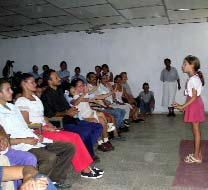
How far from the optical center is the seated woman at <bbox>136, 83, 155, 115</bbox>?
7.87m

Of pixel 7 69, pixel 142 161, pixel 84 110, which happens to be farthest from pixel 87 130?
pixel 7 69

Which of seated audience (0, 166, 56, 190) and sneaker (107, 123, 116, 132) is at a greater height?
seated audience (0, 166, 56, 190)

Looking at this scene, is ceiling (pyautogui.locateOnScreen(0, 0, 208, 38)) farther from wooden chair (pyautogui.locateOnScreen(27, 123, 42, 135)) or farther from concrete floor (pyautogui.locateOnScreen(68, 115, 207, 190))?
wooden chair (pyautogui.locateOnScreen(27, 123, 42, 135))

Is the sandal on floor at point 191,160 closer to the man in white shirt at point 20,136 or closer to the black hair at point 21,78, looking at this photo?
the man in white shirt at point 20,136

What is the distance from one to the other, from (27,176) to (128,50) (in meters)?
7.27

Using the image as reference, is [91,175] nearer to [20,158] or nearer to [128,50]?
[20,158]

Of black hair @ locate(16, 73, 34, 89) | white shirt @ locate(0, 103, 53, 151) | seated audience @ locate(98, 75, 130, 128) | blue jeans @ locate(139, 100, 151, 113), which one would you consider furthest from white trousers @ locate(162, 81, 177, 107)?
white shirt @ locate(0, 103, 53, 151)

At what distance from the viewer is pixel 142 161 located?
380 centimetres

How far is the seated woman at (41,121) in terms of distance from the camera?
10.1 ft

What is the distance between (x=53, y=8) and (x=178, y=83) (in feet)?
13.5

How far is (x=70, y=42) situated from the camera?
884 centimetres

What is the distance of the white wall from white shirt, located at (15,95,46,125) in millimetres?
5489

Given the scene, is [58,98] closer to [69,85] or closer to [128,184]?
[69,85]

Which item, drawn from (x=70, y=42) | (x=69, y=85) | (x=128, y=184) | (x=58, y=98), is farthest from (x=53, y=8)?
(x=128, y=184)
